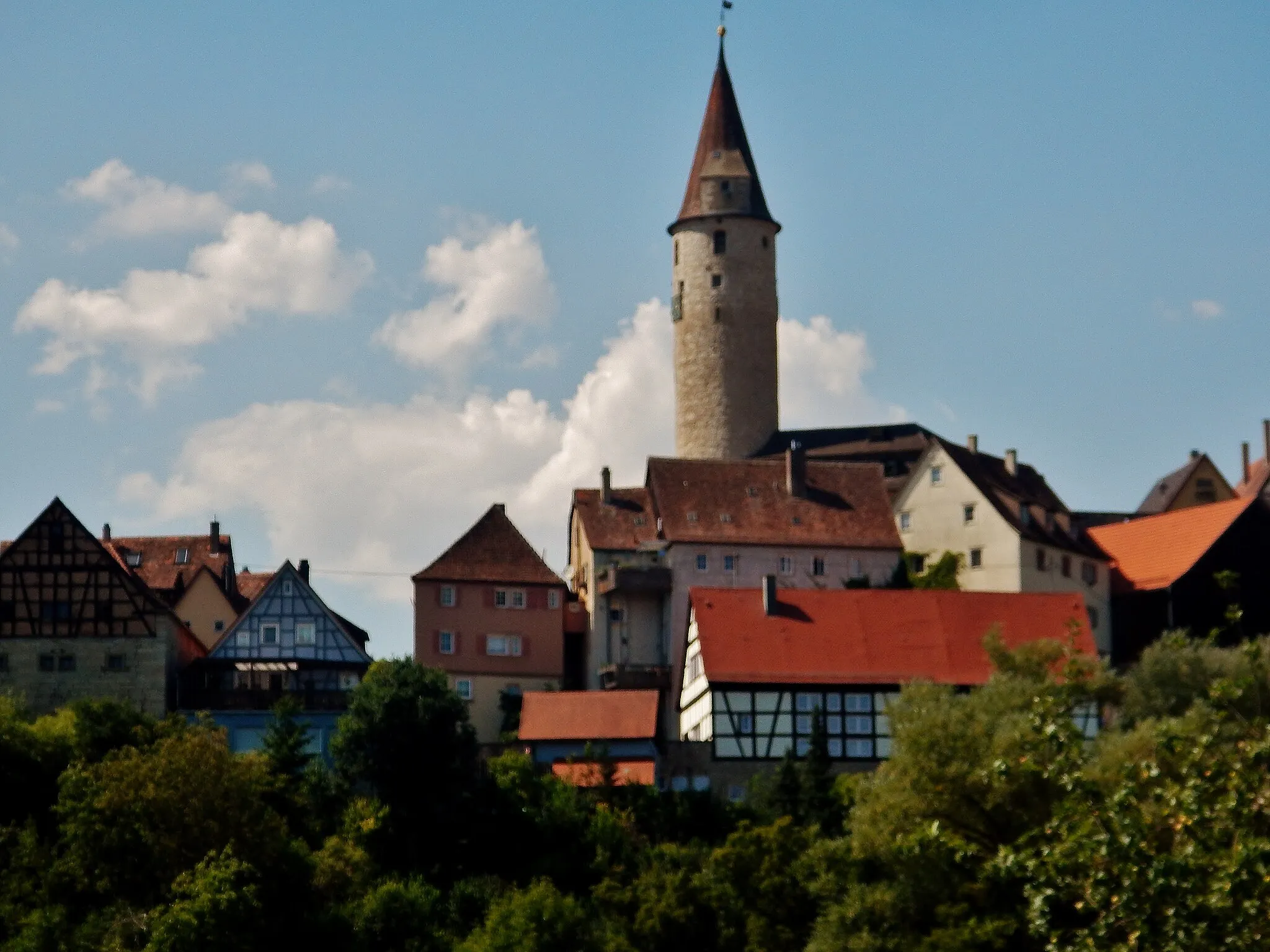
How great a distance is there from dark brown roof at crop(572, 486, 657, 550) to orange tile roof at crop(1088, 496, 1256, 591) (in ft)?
44.2

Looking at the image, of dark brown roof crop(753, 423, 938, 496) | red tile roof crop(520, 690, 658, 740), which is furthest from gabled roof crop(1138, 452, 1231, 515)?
red tile roof crop(520, 690, 658, 740)

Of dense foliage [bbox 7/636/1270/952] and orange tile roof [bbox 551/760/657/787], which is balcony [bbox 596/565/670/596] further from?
dense foliage [bbox 7/636/1270/952]

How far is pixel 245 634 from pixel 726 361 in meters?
25.5

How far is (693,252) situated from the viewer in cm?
9394

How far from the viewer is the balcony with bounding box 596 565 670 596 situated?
77.0m

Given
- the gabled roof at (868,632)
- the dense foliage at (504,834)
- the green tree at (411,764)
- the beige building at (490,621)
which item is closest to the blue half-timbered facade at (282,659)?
the dense foliage at (504,834)

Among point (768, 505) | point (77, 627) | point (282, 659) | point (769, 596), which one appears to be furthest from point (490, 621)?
point (77, 627)

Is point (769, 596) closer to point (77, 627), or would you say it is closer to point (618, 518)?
point (618, 518)

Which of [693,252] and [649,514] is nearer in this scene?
[649,514]

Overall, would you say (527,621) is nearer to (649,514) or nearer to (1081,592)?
(649,514)

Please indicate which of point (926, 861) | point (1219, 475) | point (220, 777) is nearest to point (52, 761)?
point (220, 777)

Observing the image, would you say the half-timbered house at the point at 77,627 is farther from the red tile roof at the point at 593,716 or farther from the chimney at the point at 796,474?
the chimney at the point at 796,474

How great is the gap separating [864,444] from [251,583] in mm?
20979

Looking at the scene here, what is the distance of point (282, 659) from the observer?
2810 inches
